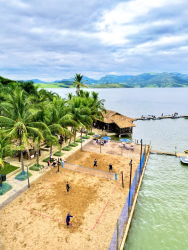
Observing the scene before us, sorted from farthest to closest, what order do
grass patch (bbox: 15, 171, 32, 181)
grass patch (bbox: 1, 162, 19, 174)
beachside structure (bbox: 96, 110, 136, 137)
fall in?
beachside structure (bbox: 96, 110, 136, 137) < grass patch (bbox: 1, 162, 19, 174) < grass patch (bbox: 15, 171, 32, 181)

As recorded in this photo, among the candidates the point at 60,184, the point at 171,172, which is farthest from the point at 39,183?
the point at 171,172

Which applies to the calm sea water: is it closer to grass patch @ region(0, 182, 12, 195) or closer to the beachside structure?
grass patch @ region(0, 182, 12, 195)

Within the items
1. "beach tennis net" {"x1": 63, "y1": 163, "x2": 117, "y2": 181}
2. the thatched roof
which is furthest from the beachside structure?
"beach tennis net" {"x1": 63, "y1": 163, "x2": 117, "y2": 181}

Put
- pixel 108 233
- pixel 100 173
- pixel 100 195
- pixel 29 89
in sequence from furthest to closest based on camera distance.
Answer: pixel 29 89
pixel 100 173
pixel 100 195
pixel 108 233

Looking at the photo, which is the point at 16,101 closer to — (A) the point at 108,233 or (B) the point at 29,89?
(A) the point at 108,233

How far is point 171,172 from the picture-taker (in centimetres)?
2377

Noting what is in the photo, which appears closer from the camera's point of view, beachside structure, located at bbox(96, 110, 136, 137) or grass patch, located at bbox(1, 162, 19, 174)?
grass patch, located at bbox(1, 162, 19, 174)

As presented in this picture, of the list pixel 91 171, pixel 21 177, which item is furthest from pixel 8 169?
pixel 91 171

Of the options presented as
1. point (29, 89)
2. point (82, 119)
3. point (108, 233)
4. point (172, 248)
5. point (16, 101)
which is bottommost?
point (172, 248)

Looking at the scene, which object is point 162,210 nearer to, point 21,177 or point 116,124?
point 21,177

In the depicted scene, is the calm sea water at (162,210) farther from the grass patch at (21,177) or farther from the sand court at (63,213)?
the grass patch at (21,177)

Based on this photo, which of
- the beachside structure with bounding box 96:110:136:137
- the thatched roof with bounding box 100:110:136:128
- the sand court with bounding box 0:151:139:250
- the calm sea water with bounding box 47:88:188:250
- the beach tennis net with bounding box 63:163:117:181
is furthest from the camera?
the beachside structure with bounding box 96:110:136:137

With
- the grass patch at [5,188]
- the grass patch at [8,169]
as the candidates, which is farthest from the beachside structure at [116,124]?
the grass patch at [5,188]

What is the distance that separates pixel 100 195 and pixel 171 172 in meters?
13.2
